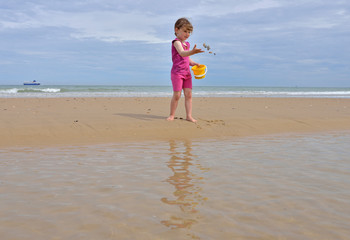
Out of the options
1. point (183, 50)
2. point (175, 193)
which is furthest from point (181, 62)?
point (175, 193)

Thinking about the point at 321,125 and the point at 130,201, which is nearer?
the point at 130,201

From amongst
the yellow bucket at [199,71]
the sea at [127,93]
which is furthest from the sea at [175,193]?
the sea at [127,93]

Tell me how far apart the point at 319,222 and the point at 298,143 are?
10.3ft

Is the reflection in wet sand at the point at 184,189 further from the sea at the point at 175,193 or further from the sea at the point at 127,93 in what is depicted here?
the sea at the point at 127,93

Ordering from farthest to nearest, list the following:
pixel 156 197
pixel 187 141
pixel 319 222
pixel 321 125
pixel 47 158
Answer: pixel 321 125 < pixel 187 141 < pixel 47 158 < pixel 156 197 < pixel 319 222

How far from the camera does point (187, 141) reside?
5.38 m

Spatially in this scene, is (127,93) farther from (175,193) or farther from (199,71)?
(175,193)

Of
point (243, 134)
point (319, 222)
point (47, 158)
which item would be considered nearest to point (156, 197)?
point (319, 222)

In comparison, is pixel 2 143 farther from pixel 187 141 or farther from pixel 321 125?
pixel 321 125

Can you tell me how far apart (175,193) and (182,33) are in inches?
165

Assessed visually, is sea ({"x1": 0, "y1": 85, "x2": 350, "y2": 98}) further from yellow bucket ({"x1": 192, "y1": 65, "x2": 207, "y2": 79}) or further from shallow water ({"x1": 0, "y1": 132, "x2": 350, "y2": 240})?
shallow water ({"x1": 0, "y1": 132, "x2": 350, "y2": 240})

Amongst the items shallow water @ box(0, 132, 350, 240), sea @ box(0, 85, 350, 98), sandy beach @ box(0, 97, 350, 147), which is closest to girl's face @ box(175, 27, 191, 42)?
sandy beach @ box(0, 97, 350, 147)

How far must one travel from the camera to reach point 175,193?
2.71m

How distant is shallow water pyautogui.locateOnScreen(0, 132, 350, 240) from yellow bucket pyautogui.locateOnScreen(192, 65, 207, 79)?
2.17 meters
